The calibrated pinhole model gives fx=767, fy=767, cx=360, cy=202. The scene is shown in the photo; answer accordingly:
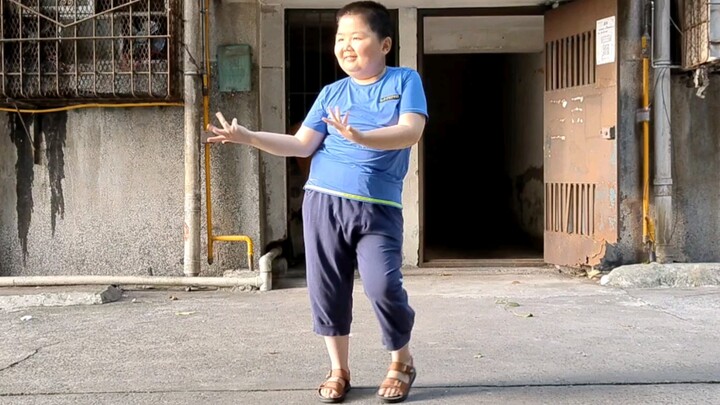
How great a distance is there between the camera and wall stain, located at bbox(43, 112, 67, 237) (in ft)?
21.1

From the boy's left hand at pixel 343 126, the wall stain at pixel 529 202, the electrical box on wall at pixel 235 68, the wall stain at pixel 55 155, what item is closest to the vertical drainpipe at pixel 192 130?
the electrical box on wall at pixel 235 68

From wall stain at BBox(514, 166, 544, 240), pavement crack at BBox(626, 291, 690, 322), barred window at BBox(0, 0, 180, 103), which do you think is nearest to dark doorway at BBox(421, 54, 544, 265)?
wall stain at BBox(514, 166, 544, 240)

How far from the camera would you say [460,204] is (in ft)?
44.9

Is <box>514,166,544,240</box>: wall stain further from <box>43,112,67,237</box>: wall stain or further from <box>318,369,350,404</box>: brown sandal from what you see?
<box>318,369,350,404</box>: brown sandal

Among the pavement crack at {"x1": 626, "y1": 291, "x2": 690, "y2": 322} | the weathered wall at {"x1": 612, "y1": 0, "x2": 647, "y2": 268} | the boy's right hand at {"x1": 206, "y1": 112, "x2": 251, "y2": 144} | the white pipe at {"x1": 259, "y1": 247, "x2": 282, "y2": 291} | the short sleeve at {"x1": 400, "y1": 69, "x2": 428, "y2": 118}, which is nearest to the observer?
the boy's right hand at {"x1": 206, "y1": 112, "x2": 251, "y2": 144}

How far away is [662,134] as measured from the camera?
19.8 ft

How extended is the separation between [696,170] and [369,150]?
4317 millimetres

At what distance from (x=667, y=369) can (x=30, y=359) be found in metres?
3.13

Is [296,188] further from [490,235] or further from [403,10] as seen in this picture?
[490,235]

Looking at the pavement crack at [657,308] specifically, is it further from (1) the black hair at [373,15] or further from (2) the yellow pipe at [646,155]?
(1) the black hair at [373,15]

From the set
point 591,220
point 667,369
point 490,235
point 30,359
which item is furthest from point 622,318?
point 490,235

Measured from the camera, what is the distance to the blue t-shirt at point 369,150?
9.97ft

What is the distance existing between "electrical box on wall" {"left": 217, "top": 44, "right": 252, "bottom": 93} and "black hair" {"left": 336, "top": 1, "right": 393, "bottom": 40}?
10.4 ft

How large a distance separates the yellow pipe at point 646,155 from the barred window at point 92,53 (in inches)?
146
